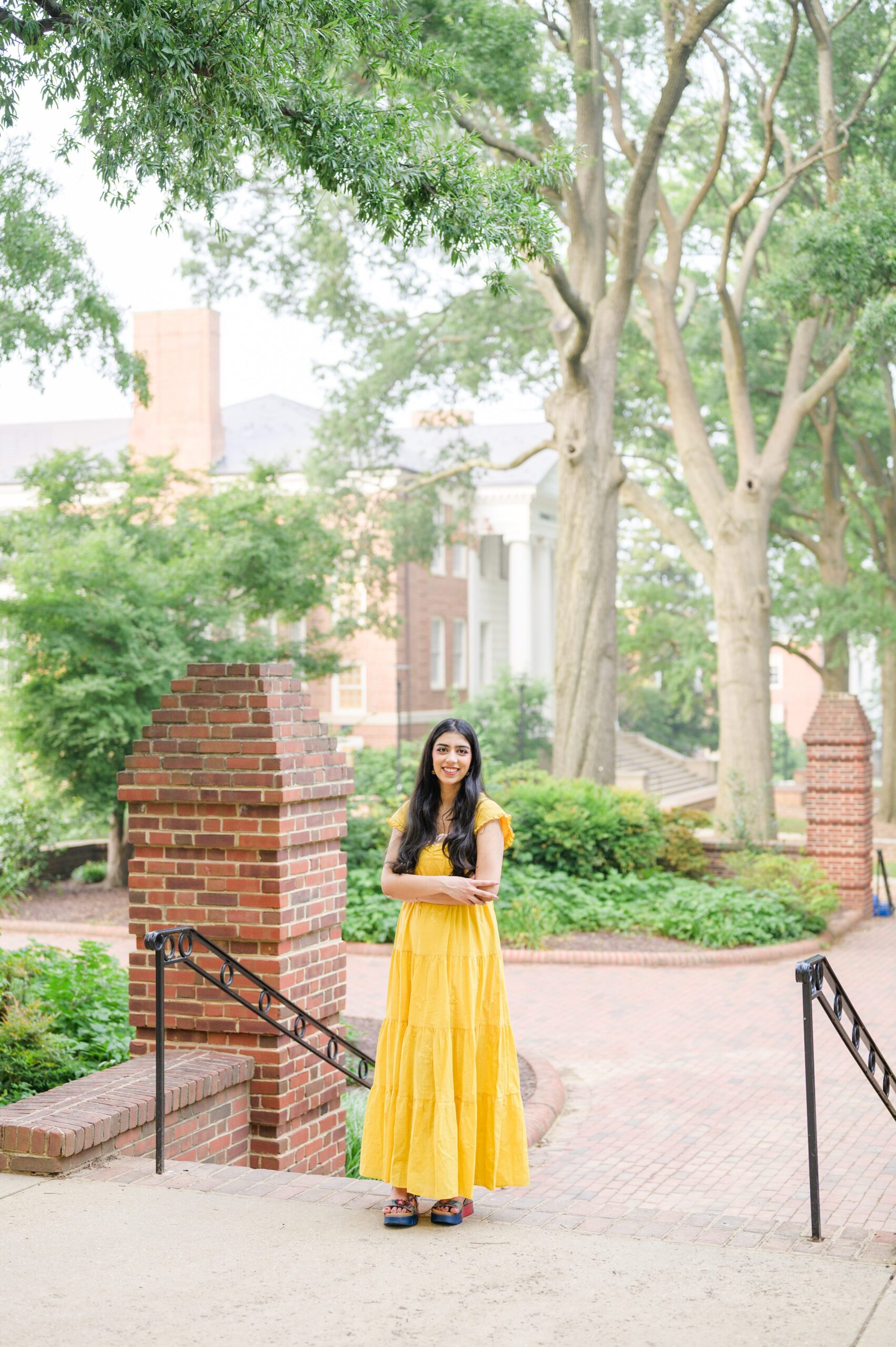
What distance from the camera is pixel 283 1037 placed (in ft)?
20.1

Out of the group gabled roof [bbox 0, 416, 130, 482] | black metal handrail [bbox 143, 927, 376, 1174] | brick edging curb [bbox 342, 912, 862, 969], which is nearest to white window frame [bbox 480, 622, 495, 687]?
gabled roof [bbox 0, 416, 130, 482]

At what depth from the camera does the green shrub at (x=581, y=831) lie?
624 inches

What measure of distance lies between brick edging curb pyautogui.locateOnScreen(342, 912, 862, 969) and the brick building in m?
16.9

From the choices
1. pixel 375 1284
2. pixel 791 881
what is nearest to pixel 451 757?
pixel 375 1284

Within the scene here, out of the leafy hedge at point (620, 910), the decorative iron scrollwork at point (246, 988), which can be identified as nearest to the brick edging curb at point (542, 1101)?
the decorative iron scrollwork at point (246, 988)

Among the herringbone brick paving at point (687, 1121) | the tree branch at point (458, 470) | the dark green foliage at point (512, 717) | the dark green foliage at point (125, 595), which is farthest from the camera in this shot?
the dark green foliage at point (512, 717)

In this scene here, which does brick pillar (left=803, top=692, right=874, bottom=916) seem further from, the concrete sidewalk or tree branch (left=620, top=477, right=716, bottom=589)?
the concrete sidewalk

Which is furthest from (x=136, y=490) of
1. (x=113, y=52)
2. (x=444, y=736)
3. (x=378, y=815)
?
(x=444, y=736)

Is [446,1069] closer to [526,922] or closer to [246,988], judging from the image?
[246,988]

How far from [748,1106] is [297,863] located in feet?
13.1

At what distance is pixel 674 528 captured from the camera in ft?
76.2

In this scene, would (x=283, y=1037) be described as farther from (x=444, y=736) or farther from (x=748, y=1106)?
(x=748, y=1106)

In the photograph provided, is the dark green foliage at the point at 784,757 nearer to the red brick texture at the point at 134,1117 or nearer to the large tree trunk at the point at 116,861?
the large tree trunk at the point at 116,861

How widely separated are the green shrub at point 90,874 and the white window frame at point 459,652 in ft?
71.2
